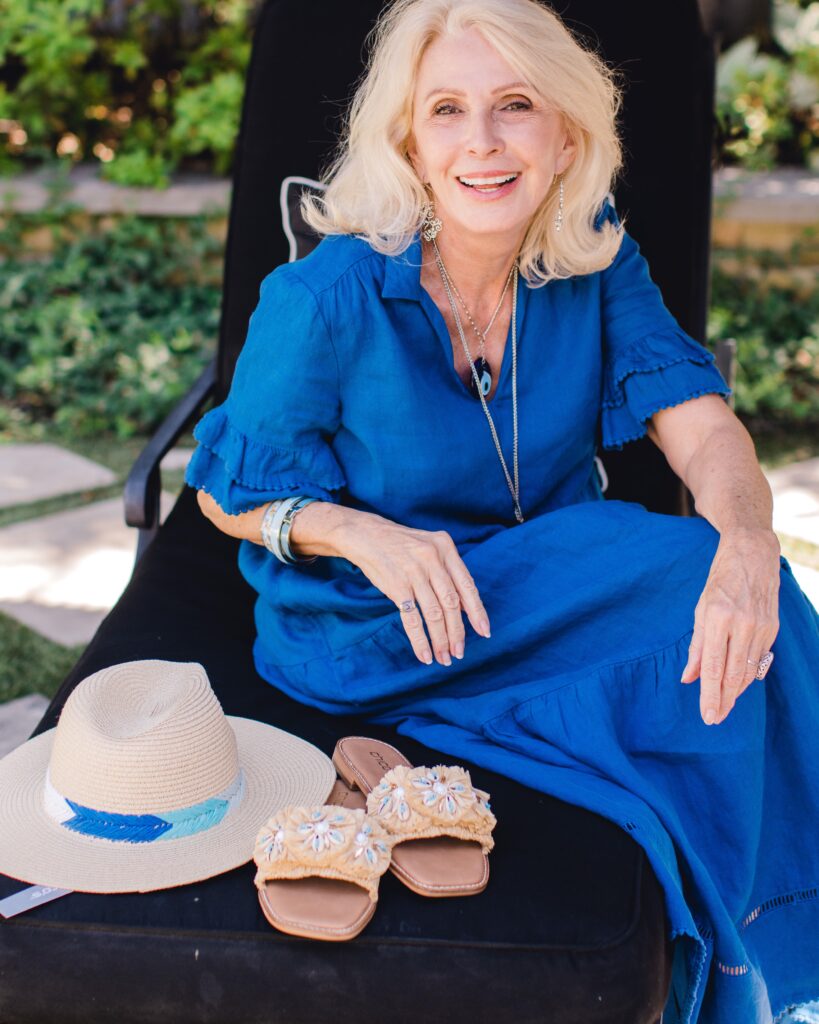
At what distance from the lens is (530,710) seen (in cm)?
172

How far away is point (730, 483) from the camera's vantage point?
185 cm

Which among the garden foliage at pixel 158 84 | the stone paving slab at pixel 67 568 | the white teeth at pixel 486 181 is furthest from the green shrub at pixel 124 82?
the white teeth at pixel 486 181

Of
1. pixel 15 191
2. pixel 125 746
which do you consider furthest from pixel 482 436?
pixel 15 191

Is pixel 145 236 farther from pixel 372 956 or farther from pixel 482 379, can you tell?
pixel 372 956

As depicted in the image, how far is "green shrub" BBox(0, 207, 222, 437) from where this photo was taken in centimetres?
461

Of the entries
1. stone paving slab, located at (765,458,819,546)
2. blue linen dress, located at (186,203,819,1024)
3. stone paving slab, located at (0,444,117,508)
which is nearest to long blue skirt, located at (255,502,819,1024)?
blue linen dress, located at (186,203,819,1024)

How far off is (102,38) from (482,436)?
3863 millimetres

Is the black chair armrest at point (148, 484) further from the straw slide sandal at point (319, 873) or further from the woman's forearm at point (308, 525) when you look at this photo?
Answer: the straw slide sandal at point (319, 873)

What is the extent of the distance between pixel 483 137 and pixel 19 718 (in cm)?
166

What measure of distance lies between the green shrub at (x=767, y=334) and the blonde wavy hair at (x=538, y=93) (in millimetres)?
2536

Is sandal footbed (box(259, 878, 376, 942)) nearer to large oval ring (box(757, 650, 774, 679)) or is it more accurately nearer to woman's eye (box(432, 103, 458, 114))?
large oval ring (box(757, 650, 774, 679))

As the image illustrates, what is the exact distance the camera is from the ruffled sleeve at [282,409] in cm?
183

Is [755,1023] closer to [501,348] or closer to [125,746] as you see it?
[125,746]

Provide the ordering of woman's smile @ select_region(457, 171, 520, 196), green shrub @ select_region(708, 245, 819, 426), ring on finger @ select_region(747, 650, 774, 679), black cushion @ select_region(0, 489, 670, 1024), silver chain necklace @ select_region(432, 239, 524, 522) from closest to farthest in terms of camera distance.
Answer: black cushion @ select_region(0, 489, 670, 1024), ring on finger @ select_region(747, 650, 774, 679), woman's smile @ select_region(457, 171, 520, 196), silver chain necklace @ select_region(432, 239, 524, 522), green shrub @ select_region(708, 245, 819, 426)
